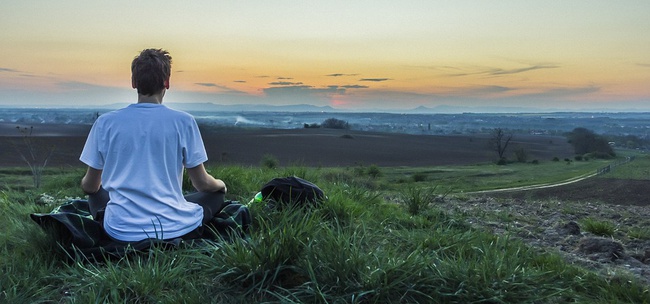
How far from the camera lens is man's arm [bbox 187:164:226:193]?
3.63m

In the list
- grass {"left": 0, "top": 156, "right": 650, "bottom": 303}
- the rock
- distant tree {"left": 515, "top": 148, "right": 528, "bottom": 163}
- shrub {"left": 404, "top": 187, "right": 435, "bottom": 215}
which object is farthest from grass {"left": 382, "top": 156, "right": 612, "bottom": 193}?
grass {"left": 0, "top": 156, "right": 650, "bottom": 303}

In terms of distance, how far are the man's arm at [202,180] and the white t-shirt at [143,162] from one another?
0.26ft

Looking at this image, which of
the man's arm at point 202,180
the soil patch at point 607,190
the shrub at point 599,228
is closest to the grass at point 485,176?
the soil patch at point 607,190

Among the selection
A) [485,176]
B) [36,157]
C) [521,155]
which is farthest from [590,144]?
[36,157]

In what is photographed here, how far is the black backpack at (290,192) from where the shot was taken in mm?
4598

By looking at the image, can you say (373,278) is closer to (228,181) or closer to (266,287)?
(266,287)

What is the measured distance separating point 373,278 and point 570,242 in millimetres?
2870

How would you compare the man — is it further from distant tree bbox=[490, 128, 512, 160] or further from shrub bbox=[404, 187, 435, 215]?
distant tree bbox=[490, 128, 512, 160]

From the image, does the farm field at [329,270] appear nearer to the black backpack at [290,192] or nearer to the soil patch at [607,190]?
the black backpack at [290,192]

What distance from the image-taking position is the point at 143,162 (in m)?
3.45

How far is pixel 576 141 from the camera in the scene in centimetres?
6800

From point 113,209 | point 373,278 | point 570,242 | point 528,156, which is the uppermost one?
point 113,209

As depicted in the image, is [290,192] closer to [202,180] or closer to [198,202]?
[198,202]

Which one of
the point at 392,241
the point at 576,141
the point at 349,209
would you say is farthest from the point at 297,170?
the point at 576,141
